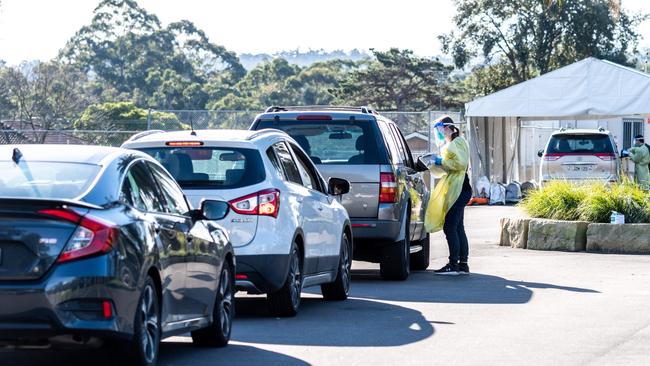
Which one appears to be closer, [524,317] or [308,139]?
[524,317]

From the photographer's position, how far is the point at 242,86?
115 metres

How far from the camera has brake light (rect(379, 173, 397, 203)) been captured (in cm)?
1472

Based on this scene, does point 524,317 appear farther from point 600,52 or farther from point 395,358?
point 600,52

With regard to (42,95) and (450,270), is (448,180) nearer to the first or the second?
→ (450,270)

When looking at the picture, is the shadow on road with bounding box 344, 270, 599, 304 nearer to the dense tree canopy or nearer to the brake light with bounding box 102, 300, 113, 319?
the brake light with bounding box 102, 300, 113, 319

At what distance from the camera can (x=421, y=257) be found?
1745 cm

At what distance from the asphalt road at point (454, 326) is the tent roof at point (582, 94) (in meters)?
13.6

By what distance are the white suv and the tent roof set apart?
1909 centimetres

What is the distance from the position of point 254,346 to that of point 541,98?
23013 mm

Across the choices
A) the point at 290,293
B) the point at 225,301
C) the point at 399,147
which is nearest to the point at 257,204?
the point at 290,293

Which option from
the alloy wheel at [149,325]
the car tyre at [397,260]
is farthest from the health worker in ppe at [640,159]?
the alloy wheel at [149,325]

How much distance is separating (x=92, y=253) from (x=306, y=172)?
5666 millimetres

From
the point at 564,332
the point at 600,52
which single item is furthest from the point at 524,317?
the point at 600,52

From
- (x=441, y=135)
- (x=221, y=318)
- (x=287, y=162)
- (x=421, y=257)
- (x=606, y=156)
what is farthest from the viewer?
(x=606, y=156)
